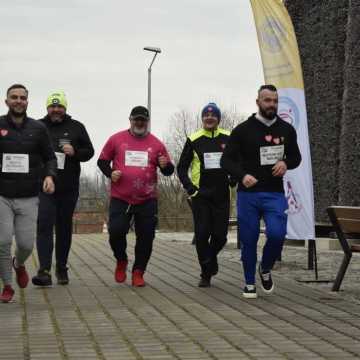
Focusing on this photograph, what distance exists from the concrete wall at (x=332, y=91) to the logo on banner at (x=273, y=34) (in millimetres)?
5112

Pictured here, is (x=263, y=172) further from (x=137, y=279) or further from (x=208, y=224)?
(x=137, y=279)

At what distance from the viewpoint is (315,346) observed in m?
6.54

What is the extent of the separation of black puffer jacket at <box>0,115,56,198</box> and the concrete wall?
8487mm

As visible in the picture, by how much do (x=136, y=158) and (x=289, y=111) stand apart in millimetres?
2277

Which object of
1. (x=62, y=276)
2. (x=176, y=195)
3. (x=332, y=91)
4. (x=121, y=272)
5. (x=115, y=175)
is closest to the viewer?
(x=115, y=175)

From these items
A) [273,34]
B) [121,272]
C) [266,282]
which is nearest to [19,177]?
[121,272]

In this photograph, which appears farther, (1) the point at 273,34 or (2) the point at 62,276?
(1) the point at 273,34

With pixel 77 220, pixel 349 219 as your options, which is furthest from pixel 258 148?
pixel 77 220

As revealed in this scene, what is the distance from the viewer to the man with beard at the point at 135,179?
34.4ft

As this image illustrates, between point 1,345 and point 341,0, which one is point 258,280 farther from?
point 341,0

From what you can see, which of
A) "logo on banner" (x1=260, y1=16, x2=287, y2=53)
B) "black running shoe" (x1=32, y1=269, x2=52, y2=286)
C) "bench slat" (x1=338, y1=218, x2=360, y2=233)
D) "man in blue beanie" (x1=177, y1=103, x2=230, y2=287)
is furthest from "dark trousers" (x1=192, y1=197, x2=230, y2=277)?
"logo on banner" (x1=260, y1=16, x2=287, y2=53)

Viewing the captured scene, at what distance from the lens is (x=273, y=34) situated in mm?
11945

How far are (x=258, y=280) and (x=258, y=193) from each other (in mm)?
1957

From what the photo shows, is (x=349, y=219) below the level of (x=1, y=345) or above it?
above
